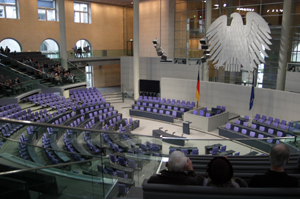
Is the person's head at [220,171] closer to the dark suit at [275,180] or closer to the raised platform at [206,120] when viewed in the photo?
the dark suit at [275,180]

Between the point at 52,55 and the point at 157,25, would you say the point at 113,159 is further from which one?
the point at 157,25

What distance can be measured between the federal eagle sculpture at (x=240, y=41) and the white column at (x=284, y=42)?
41.1 inches

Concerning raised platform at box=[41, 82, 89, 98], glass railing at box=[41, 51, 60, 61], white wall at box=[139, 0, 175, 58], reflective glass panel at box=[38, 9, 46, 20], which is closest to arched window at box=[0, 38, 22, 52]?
glass railing at box=[41, 51, 60, 61]

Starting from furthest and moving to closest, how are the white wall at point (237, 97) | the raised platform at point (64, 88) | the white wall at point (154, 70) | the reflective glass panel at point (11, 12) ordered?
the reflective glass panel at point (11, 12)
the white wall at point (154, 70)
the raised platform at point (64, 88)
the white wall at point (237, 97)

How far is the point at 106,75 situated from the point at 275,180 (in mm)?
30189

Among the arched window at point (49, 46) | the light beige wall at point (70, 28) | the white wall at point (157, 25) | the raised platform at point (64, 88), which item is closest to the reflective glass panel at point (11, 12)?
the light beige wall at point (70, 28)

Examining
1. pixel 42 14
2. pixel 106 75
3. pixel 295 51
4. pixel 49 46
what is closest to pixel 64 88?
pixel 49 46

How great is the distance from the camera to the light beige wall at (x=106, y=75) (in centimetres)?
3044

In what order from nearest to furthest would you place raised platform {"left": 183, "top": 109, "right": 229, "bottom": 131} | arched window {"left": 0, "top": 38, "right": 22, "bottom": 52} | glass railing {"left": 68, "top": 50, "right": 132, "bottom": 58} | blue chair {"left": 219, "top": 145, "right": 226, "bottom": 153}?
blue chair {"left": 219, "top": 145, "right": 226, "bottom": 153}, raised platform {"left": 183, "top": 109, "right": 229, "bottom": 131}, arched window {"left": 0, "top": 38, "right": 22, "bottom": 52}, glass railing {"left": 68, "top": 50, "right": 132, "bottom": 58}

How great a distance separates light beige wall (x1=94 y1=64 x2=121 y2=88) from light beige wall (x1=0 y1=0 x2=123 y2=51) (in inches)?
99.0

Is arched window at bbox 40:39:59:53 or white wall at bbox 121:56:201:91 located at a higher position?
arched window at bbox 40:39:59:53

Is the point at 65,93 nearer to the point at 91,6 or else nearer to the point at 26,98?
the point at 26,98

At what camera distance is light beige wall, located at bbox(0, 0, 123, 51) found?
910 inches

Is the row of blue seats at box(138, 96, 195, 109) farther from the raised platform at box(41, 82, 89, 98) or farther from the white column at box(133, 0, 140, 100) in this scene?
the raised platform at box(41, 82, 89, 98)
